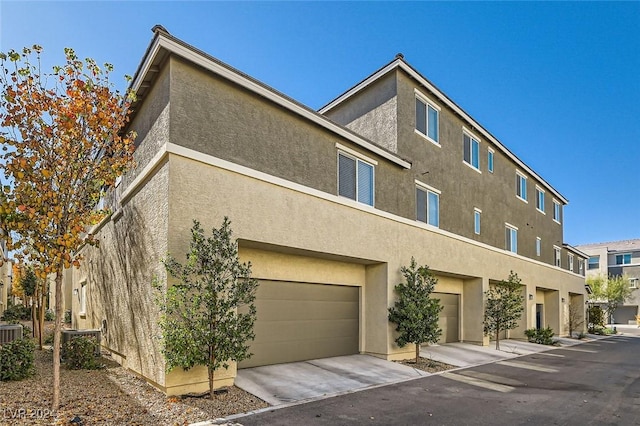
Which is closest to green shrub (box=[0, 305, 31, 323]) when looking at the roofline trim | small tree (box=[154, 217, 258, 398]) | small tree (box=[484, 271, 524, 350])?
the roofline trim

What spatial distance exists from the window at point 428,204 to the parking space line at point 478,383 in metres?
6.06

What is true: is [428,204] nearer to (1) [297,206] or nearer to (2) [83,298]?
(1) [297,206]

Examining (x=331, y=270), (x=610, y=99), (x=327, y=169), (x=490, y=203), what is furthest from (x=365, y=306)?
(x=610, y=99)

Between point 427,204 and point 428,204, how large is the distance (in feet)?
0.28

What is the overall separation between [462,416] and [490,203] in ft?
52.5

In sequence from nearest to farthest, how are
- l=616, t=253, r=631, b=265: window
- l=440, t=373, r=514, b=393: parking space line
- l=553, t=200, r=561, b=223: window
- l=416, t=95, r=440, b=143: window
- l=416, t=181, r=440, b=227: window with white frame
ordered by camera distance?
1. l=440, t=373, r=514, b=393: parking space line
2. l=416, t=181, r=440, b=227: window with white frame
3. l=416, t=95, r=440, b=143: window
4. l=553, t=200, r=561, b=223: window
5. l=616, t=253, r=631, b=265: window

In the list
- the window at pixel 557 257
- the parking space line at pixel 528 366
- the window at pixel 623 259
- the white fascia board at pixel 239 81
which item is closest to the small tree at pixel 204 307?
the white fascia board at pixel 239 81

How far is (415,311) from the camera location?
44.6 ft

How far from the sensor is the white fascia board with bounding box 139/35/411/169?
8.97 m

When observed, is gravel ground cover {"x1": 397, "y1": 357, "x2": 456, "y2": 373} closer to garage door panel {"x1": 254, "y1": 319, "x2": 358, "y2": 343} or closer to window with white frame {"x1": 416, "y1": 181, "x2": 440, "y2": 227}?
garage door panel {"x1": 254, "y1": 319, "x2": 358, "y2": 343}

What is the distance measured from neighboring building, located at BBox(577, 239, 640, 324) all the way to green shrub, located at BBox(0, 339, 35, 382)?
214 feet

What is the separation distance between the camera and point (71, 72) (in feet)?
25.5

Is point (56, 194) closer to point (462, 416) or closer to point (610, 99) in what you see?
point (462, 416)

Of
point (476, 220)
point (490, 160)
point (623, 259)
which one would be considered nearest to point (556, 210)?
point (490, 160)
